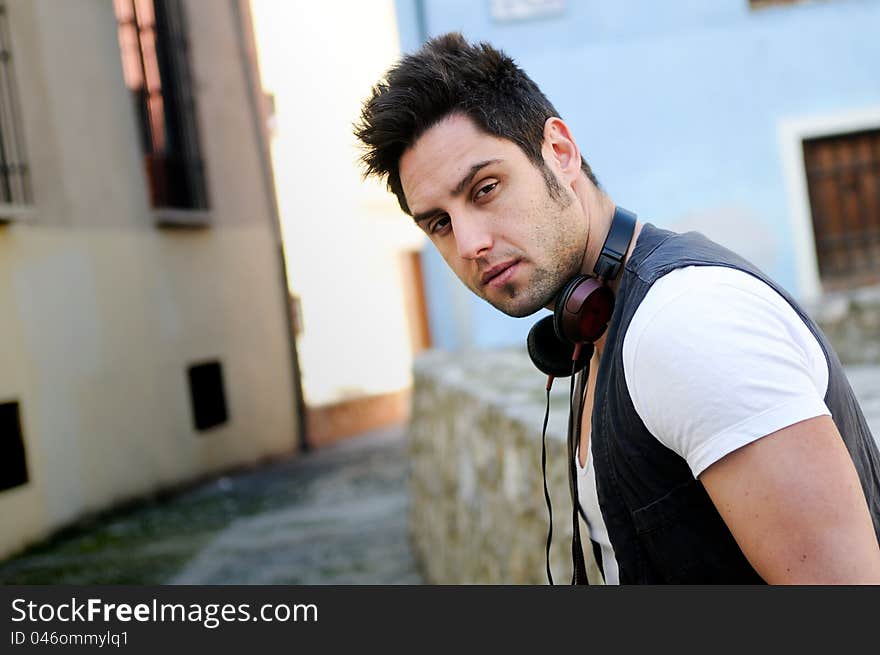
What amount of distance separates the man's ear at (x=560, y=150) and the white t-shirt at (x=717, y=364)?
410mm

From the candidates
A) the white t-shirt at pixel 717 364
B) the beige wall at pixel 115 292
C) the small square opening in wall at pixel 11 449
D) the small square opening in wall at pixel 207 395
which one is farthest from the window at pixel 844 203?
the white t-shirt at pixel 717 364

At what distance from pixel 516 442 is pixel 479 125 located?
200 centimetres

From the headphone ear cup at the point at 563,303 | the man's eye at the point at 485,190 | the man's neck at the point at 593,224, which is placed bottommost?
the headphone ear cup at the point at 563,303

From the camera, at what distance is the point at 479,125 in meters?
1.37

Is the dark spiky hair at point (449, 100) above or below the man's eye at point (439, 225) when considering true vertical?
above

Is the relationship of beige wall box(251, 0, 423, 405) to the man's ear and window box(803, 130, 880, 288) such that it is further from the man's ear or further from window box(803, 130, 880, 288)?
window box(803, 130, 880, 288)

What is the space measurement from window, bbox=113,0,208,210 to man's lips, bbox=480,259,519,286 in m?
1.49

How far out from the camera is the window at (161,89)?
9.05 ft

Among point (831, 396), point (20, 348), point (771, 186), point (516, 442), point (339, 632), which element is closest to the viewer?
point (831, 396)

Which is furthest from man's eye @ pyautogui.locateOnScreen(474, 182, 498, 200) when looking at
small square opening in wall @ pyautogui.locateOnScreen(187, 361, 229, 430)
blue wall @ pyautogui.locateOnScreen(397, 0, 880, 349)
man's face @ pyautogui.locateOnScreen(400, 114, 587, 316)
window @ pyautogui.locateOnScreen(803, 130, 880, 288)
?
window @ pyautogui.locateOnScreen(803, 130, 880, 288)

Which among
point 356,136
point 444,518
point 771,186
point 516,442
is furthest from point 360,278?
point 356,136

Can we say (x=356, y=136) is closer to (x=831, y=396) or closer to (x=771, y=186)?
(x=831, y=396)

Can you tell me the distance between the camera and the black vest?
3.47 feet

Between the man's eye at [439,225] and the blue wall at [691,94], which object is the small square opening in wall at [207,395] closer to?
the man's eye at [439,225]
